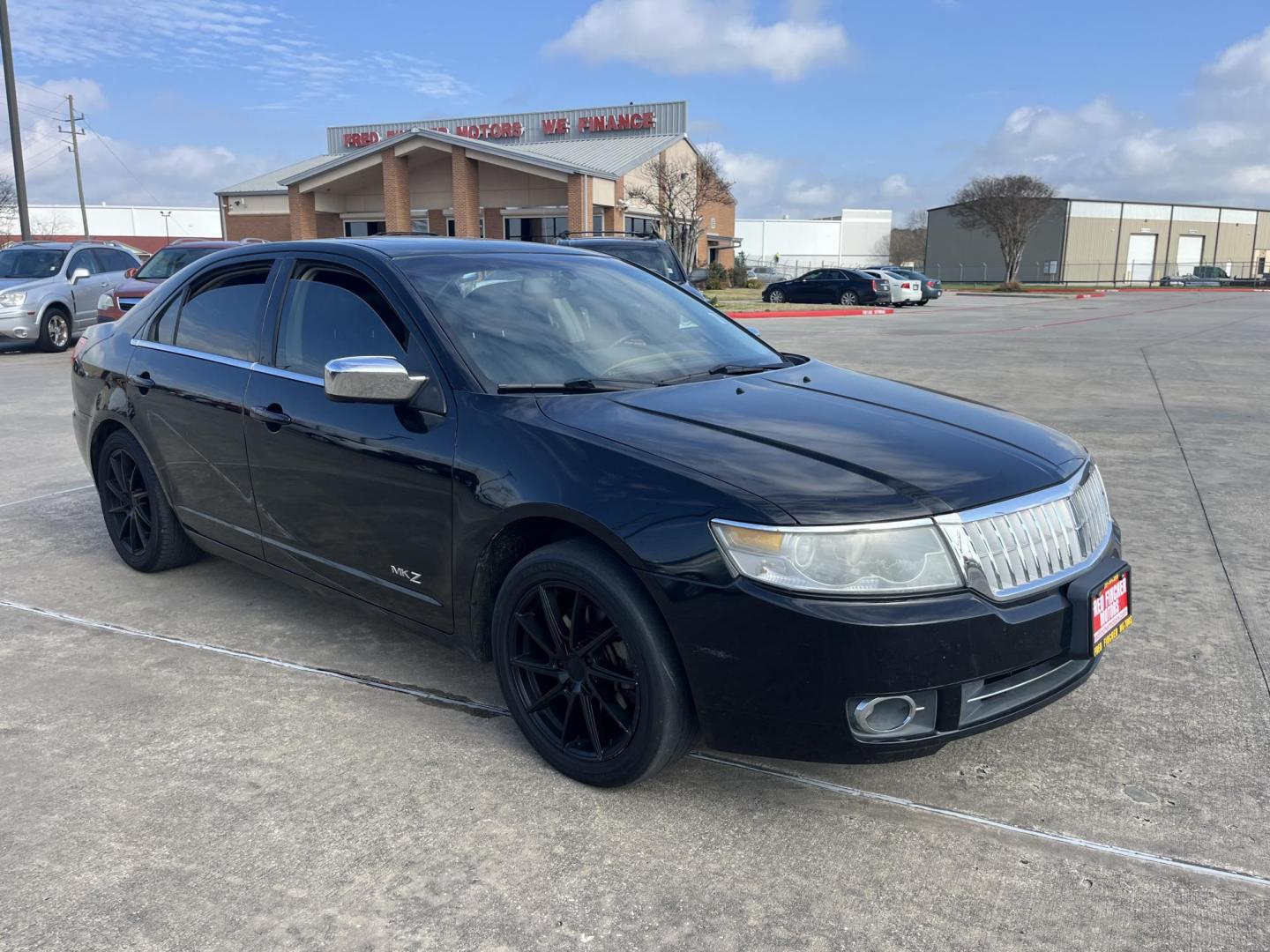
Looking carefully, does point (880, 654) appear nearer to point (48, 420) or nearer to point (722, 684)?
point (722, 684)

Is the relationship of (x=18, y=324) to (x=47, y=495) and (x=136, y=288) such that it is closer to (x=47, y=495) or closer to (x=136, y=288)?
(x=136, y=288)

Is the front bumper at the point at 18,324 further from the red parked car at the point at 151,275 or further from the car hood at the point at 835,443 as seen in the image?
the car hood at the point at 835,443

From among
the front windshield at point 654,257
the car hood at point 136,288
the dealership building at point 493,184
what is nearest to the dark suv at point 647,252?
the front windshield at point 654,257

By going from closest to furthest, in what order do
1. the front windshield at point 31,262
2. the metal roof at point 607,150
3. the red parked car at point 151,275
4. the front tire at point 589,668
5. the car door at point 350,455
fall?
the front tire at point 589,668 → the car door at point 350,455 → the red parked car at point 151,275 → the front windshield at point 31,262 → the metal roof at point 607,150

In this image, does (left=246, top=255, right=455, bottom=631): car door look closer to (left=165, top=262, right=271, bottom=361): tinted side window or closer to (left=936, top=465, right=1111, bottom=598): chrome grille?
(left=165, top=262, right=271, bottom=361): tinted side window

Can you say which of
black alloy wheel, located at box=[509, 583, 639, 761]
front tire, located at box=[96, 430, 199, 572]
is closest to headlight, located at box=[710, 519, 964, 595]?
black alloy wheel, located at box=[509, 583, 639, 761]

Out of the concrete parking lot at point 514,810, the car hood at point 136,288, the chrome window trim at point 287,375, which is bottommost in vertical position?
the concrete parking lot at point 514,810

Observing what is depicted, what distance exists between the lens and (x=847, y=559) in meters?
2.47

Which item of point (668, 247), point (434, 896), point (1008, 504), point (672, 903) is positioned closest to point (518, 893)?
point (434, 896)

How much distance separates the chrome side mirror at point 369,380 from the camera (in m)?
3.11

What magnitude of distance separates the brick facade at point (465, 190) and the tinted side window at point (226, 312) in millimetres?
33382

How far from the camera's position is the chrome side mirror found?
3.11m

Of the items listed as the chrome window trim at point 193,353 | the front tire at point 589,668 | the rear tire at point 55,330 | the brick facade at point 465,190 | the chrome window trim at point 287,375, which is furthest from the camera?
the brick facade at point 465,190

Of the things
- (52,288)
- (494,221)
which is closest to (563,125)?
(494,221)
